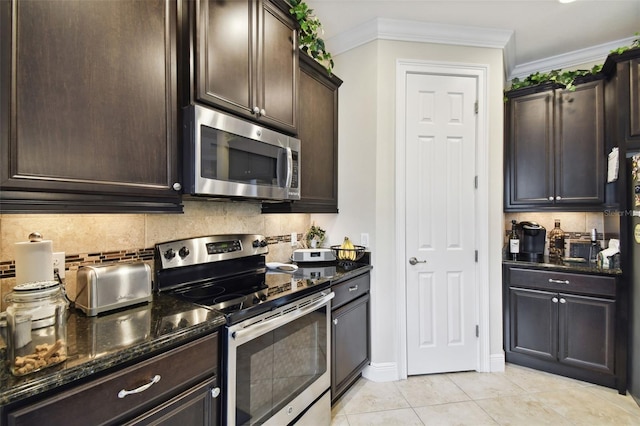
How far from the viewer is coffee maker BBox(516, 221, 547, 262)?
9.39ft

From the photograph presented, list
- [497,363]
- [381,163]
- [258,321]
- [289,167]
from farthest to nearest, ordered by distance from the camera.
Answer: [497,363] → [381,163] → [289,167] → [258,321]

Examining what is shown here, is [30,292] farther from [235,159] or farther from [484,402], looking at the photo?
[484,402]

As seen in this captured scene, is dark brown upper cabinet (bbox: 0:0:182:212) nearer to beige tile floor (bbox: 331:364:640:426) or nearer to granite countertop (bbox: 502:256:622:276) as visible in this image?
beige tile floor (bbox: 331:364:640:426)

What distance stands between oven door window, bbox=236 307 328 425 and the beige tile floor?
1.87 ft

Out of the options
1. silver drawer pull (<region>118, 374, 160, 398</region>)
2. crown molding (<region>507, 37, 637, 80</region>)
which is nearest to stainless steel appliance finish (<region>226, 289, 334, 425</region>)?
silver drawer pull (<region>118, 374, 160, 398</region>)

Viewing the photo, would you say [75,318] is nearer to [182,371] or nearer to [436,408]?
[182,371]

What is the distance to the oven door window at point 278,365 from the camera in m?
1.30

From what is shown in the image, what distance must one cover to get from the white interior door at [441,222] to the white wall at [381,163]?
15 centimetres

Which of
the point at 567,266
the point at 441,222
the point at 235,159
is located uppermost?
the point at 235,159

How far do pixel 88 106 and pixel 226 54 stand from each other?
682 mm

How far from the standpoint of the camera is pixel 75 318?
1.13 meters

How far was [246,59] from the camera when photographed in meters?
1.58

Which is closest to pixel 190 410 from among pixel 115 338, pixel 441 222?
pixel 115 338

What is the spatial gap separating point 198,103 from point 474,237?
2.28 metres
